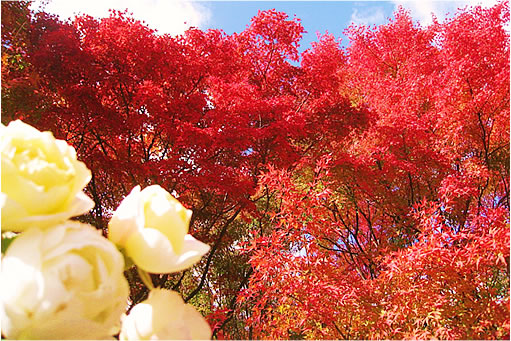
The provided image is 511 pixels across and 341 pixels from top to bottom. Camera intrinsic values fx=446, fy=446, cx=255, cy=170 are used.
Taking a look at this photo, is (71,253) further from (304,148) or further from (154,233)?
(304,148)

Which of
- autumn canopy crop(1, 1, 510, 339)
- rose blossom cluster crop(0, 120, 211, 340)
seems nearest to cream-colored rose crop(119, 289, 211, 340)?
rose blossom cluster crop(0, 120, 211, 340)

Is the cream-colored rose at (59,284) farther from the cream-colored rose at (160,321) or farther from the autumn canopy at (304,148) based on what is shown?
the autumn canopy at (304,148)

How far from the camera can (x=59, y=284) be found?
30 cm

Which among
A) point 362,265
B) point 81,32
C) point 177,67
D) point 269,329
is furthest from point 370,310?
point 81,32

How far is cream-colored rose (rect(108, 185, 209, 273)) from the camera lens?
1.19 feet

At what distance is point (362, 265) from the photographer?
18.1 ft

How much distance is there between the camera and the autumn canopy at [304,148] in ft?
11.3

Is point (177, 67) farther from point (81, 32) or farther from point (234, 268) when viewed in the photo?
point (234, 268)

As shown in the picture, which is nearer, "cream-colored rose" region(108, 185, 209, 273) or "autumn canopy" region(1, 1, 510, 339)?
"cream-colored rose" region(108, 185, 209, 273)

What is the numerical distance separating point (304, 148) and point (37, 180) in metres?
5.29

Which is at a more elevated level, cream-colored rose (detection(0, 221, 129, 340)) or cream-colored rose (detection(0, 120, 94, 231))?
cream-colored rose (detection(0, 120, 94, 231))

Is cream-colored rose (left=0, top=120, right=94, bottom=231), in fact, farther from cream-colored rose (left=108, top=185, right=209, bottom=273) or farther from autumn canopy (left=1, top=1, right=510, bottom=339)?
autumn canopy (left=1, top=1, right=510, bottom=339)

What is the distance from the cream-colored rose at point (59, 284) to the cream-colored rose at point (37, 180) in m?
0.01

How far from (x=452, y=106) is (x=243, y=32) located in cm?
255
